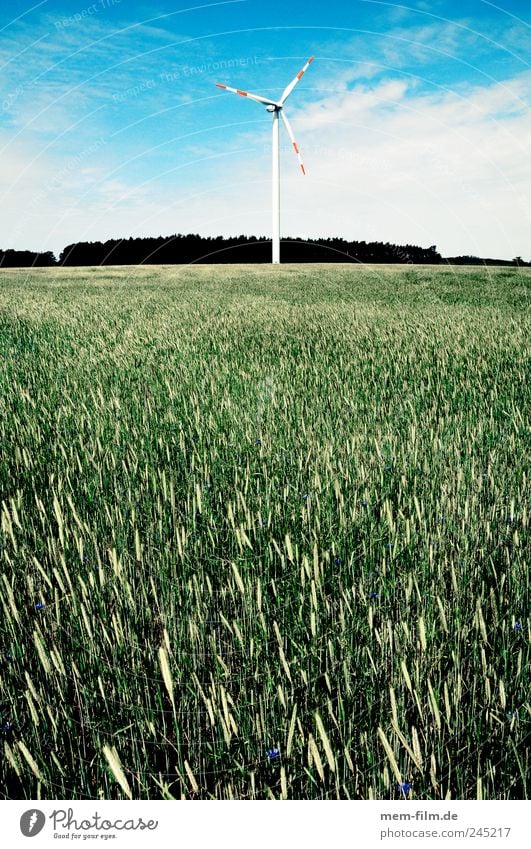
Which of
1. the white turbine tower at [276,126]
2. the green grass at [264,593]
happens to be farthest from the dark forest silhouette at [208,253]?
the green grass at [264,593]

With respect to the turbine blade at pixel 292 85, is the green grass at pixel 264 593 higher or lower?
lower

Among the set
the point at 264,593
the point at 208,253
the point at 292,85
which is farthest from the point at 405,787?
the point at 208,253

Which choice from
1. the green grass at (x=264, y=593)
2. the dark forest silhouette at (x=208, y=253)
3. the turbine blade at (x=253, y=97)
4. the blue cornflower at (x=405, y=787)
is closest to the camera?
the blue cornflower at (x=405, y=787)

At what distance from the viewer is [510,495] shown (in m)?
2.94

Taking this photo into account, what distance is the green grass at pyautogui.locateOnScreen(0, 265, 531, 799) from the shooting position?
1.43m

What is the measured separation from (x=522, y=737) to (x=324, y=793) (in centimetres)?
58

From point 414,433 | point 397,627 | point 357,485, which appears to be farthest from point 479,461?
point 397,627

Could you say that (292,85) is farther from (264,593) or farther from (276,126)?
(264,593)

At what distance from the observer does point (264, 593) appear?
6.94 ft

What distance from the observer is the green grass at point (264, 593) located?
1.43m

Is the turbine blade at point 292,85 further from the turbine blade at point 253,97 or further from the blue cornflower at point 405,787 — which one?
the blue cornflower at point 405,787

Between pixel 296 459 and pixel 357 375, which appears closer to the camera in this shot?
pixel 296 459
